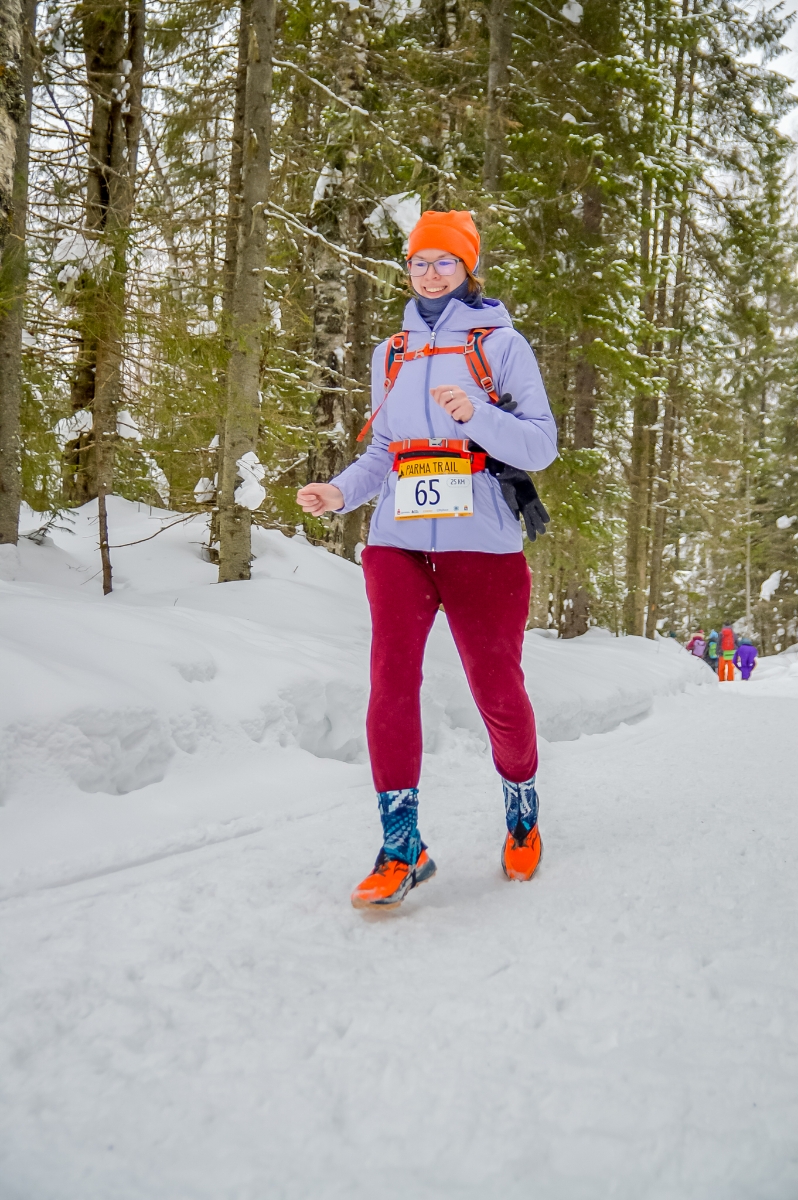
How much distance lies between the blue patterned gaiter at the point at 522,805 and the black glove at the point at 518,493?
2.95ft

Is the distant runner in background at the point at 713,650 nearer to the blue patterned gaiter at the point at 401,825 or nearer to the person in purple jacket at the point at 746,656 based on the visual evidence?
the person in purple jacket at the point at 746,656

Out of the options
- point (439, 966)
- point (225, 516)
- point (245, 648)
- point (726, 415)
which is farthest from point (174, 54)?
point (726, 415)

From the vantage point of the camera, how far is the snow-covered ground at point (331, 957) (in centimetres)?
132

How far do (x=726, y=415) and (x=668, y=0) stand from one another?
903 cm

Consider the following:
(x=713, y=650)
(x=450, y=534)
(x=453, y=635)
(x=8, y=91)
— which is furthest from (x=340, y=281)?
(x=713, y=650)

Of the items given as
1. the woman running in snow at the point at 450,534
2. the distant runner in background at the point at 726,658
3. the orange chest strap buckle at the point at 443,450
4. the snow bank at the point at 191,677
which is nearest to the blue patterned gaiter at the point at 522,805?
the woman running in snow at the point at 450,534

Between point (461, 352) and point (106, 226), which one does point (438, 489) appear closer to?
point (461, 352)

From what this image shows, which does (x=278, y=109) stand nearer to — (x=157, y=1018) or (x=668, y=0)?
(x=668, y=0)

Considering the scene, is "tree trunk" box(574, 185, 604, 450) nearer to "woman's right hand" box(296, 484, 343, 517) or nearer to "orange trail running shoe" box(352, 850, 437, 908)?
"woman's right hand" box(296, 484, 343, 517)

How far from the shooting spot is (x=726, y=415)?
17.6 metres

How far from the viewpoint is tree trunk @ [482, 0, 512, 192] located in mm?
9570

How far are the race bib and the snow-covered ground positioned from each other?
1280 millimetres

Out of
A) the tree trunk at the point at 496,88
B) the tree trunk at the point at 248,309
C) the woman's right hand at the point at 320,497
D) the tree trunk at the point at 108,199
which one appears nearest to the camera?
the woman's right hand at the point at 320,497

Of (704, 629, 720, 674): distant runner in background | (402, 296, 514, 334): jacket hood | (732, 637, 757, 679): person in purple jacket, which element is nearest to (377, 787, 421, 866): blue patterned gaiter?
(402, 296, 514, 334): jacket hood
